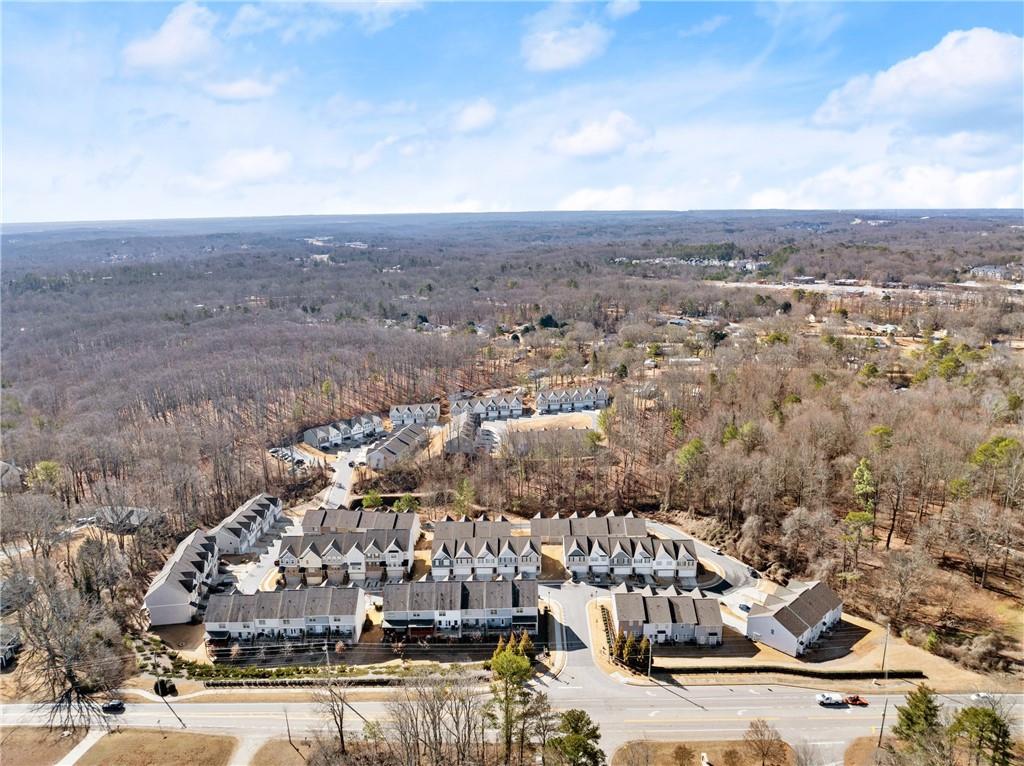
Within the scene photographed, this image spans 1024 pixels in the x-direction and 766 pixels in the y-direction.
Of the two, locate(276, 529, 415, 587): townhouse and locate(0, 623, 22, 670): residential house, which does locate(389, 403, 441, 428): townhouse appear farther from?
locate(0, 623, 22, 670): residential house

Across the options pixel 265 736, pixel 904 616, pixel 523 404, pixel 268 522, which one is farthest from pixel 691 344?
pixel 265 736

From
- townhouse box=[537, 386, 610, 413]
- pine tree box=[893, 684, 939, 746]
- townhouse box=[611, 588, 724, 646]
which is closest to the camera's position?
pine tree box=[893, 684, 939, 746]

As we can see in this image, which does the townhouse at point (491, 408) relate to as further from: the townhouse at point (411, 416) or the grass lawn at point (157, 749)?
the grass lawn at point (157, 749)

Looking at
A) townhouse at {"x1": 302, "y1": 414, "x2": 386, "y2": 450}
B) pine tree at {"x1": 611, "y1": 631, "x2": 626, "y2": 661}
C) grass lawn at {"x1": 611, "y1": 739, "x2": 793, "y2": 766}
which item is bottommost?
grass lawn at {"x1": 611, "y1": 739, "x2": 793, "y2": 766}

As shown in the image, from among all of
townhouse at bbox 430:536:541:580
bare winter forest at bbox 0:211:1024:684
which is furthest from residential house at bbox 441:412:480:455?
townhouse at bbox 430:536:541:580

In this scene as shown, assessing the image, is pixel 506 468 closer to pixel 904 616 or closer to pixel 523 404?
pixel 523 404

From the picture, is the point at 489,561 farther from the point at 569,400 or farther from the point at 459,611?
the point at 569,400

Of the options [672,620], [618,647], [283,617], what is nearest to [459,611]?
[618,647]
